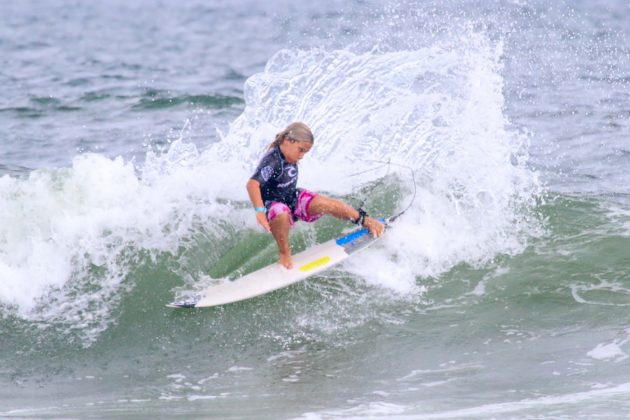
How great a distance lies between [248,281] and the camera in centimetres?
848

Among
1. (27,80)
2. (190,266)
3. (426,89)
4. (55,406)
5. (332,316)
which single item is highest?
(27,80)

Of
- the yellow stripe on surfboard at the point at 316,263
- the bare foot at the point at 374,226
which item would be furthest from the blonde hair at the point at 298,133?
the yellow stripe on surfboard at the point at 316,263

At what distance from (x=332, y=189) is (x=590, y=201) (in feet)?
9.99

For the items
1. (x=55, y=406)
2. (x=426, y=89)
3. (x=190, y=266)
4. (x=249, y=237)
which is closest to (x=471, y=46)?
(x=426, y=89)

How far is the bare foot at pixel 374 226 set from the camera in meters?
8.62

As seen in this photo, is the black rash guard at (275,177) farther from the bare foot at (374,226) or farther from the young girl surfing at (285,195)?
the bare foot at (374,226)

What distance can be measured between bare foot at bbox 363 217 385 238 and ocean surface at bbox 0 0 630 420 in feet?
1.41

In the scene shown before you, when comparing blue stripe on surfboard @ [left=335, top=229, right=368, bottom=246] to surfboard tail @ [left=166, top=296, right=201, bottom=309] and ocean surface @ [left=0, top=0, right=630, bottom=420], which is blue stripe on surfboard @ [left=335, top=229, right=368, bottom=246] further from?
surfboard tail @ [left=166, top=296, right=201, bottom=309]

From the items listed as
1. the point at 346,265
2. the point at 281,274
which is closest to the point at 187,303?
the point at 281,274

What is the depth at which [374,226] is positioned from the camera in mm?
8648

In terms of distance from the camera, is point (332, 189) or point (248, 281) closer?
point (248, 281)

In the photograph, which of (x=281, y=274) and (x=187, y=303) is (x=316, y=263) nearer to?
(x=281, y=274)

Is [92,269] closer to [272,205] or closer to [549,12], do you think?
[272,205]

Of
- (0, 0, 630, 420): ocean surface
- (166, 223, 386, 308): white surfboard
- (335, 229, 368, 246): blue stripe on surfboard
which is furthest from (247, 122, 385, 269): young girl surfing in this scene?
(0, 0, 630, 420): ocean surface
